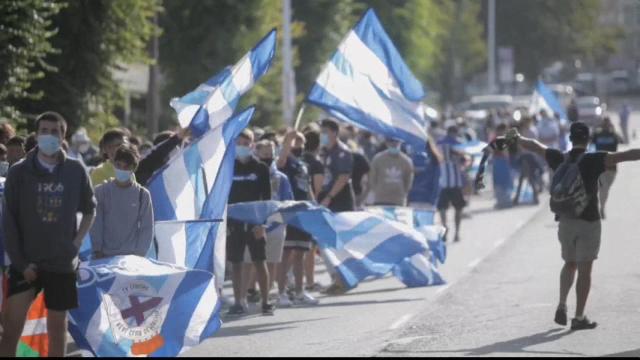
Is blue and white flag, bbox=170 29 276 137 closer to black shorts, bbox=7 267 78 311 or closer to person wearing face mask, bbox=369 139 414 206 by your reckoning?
black shorts, bbox=7 267 78 311

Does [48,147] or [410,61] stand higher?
[410,61]

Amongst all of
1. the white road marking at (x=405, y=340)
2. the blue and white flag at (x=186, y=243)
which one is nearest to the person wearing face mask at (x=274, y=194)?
the blue and white flag at (x=186, y=243)

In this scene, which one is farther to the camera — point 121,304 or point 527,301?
point 527,301

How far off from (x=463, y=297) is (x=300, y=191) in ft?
6.78

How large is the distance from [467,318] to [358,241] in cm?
286

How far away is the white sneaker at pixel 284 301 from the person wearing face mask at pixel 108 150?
2.52 meters

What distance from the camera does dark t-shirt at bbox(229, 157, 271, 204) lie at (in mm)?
15664

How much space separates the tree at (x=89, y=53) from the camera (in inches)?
909

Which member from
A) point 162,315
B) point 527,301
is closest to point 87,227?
point 162,315

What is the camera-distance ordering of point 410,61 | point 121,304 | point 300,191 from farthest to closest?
point 410,61 → point 300,191 → point 121,304

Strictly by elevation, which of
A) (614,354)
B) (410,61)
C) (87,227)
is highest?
(410,61)

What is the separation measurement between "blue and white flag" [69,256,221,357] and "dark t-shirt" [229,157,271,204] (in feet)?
12.2

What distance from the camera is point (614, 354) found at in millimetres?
11719

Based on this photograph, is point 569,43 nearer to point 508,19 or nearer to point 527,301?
point 508,19
